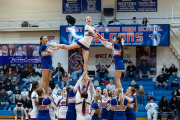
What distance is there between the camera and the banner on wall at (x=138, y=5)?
1643cm

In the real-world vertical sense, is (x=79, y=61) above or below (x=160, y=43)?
below

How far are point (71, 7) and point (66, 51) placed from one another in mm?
2921

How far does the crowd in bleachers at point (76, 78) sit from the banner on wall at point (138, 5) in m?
3.61

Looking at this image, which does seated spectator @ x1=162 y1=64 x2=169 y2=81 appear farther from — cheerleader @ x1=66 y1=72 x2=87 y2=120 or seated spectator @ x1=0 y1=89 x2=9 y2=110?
cheerleader @ x1=66 y1=72 x2=87 y2=120

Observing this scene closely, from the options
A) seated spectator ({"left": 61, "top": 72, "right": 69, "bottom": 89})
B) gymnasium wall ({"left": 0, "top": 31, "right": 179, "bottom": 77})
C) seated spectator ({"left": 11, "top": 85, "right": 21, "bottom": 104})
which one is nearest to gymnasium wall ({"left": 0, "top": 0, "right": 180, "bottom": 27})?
gymnasium wall ({"left": 0, "top": 31, "right": 179, "bottom": 77})

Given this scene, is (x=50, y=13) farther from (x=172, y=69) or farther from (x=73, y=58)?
(x=172, y=69)

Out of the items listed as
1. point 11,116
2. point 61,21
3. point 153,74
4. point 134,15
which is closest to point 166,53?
point 153,74

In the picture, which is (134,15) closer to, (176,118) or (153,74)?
(153,74)

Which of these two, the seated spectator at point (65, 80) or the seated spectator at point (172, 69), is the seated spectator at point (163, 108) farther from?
the seated spectator at point (65, 80)

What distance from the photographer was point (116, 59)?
748 cm

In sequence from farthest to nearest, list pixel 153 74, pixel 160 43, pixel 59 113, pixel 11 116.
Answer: pixel 153 74
pixel 160 43
pixel 11 116
pixel 59 113

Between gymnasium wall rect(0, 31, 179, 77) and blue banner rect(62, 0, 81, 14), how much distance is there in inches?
63.2

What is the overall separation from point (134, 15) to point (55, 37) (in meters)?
5.42

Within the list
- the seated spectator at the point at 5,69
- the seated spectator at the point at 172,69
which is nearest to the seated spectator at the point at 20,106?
the seated spectator at the point at 5,69
